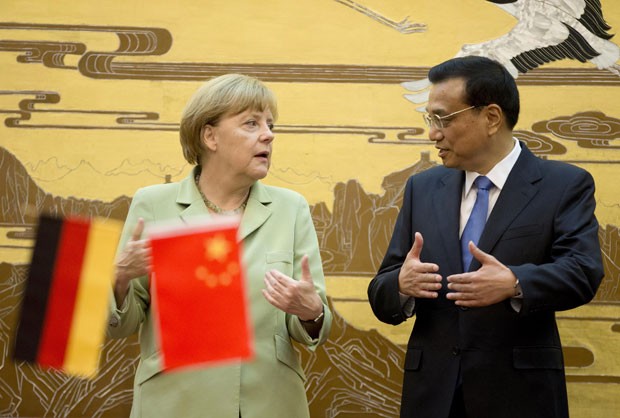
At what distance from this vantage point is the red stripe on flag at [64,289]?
2434 millimetres

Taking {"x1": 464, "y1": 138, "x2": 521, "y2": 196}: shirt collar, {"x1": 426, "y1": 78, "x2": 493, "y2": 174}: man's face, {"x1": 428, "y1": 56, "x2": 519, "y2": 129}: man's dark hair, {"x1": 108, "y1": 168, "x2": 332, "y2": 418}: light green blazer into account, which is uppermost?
{"x1": 428, "y1": 56, "x2": 519, "y2": 129}: man's dark hair

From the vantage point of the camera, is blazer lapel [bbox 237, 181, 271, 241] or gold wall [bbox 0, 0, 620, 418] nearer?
blazer lapel [bbox 237, 181, 271, 241]

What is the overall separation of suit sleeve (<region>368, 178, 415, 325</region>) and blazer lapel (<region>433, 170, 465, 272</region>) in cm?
14

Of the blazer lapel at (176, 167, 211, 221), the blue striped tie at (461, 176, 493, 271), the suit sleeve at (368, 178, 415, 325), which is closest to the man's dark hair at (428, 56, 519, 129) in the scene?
the blue striped tie at (461, 176, 493, 271)

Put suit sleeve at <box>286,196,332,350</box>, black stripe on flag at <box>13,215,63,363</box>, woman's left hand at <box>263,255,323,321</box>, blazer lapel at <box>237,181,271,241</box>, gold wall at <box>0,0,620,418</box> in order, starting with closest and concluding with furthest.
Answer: black stripe on flag at <box>13,215,63,363</box> → woman's left hand at <box>263,255,323,321</box> → suit sleeve at <box>286,196,332,350</box> → blazer lapel at <box>237,181,271,241</box> → gold wall at <box>0,0,620,418</box>

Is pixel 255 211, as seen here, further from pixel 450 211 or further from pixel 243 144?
pixel 450 211

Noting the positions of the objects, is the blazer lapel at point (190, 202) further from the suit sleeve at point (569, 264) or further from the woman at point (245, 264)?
the suit sleeve at point (569, 264)

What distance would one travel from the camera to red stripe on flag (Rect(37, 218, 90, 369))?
2.43m

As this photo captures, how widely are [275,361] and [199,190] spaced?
656 mm

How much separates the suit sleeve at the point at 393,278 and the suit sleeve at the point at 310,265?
0.19 meters

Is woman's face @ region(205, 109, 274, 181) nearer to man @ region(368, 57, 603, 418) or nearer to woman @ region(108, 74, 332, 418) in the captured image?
woman @ region(108, 74, 332, 418)

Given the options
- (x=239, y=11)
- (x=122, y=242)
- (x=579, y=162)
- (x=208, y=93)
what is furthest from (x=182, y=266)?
(x=579, y=162)

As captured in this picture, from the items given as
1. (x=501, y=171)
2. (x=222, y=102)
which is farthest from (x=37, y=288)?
(x=501, y=171)

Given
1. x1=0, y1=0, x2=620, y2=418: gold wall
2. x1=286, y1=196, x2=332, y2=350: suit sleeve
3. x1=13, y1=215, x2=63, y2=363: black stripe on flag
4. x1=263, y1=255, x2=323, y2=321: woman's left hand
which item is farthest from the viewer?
x1=0, y1=0, x2=620, y2=418: gold wall
